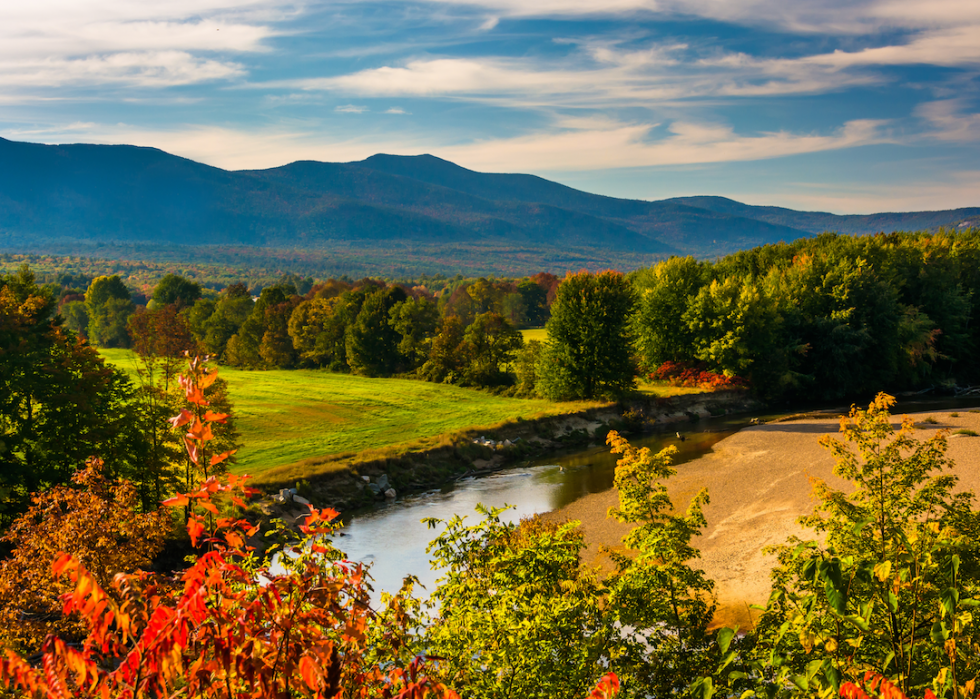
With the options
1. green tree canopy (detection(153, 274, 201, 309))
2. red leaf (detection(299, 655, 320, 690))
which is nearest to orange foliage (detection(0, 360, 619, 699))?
red leaf (detection(299, 655, 320, 690))

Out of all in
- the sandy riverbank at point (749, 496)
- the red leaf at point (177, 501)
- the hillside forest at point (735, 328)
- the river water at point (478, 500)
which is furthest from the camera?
the hillside forest at point (735, 328)

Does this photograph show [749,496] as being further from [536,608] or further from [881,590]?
[881,590]

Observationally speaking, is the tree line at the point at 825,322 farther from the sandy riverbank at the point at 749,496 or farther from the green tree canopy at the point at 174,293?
the green tree canopy at the point at 174,293

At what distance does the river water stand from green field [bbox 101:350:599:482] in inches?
249

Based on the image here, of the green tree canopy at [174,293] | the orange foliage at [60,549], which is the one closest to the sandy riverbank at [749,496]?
the orange foliage at [60,549]

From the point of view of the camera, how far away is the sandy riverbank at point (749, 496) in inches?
847

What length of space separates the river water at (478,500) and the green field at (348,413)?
20.8 feet

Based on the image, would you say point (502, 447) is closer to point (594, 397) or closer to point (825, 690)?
point (594, 397)

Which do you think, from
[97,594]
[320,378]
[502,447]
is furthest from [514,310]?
[97,594]

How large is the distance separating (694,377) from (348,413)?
2907 cm

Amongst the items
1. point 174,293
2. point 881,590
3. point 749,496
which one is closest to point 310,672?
point 881,590

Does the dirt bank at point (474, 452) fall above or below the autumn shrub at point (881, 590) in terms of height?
below

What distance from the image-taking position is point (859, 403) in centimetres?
5462

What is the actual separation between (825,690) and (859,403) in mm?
56729
